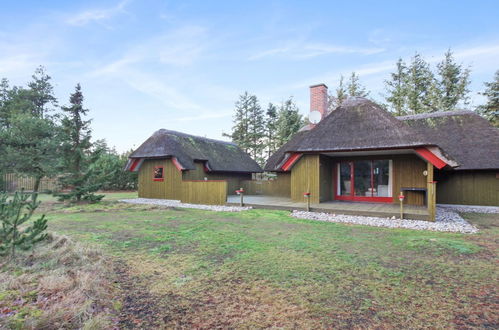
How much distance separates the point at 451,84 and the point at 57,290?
107ft

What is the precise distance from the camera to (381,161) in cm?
1107

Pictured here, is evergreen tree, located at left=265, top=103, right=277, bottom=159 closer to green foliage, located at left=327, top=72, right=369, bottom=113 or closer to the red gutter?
green foliage, located at left=327, top=72, right=369, bottom=113

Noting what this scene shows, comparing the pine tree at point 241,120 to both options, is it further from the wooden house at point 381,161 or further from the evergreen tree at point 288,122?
the wooden house at point 381,161

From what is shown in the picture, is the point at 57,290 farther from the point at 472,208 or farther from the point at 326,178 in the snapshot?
the point at 472,208

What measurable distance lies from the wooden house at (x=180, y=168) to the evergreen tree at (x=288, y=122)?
12.9 metres

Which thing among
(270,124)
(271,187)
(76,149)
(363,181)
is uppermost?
(270,124)

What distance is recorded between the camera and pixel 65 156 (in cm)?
1184

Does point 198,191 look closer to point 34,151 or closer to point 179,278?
point 179,278

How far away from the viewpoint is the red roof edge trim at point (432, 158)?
26.4 feet

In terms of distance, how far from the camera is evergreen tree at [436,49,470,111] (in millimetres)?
24359

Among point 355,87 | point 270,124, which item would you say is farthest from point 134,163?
point 355,87

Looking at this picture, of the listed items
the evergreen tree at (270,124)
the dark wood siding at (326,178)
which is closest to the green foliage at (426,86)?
the evergreen tree at (270,124)

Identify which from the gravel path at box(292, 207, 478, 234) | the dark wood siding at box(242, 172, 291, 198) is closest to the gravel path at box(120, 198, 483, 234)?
the gravel path at box(292, 207, 478, 234)

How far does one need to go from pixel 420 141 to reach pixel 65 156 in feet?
49.0
